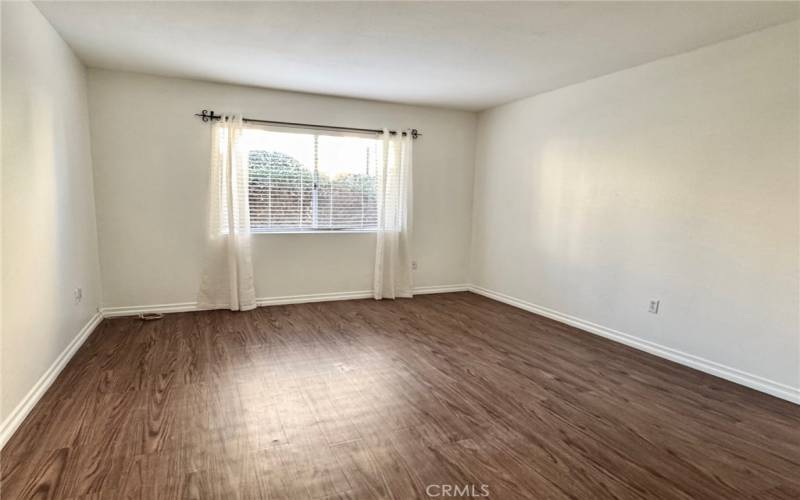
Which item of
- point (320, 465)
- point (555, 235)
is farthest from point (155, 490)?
point (555, 235)

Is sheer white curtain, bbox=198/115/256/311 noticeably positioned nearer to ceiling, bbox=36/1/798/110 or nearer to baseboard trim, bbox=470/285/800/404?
ceiling, bbox=36/1/798/110

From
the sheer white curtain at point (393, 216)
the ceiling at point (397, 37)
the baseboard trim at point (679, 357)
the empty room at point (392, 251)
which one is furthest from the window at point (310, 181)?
the baseboard trim at point (679, 357)

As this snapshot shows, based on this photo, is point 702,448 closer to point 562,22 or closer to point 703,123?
point 703,123

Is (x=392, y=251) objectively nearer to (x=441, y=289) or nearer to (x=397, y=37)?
(x=441, y=289)

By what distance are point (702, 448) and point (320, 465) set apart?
6.07ft

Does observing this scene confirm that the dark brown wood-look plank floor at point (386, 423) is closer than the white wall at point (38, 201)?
Yes

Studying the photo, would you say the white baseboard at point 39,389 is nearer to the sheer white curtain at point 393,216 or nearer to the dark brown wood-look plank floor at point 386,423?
the dark brown wood-look plank floor at point 386,423

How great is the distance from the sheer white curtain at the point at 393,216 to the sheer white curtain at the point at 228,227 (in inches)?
56.5

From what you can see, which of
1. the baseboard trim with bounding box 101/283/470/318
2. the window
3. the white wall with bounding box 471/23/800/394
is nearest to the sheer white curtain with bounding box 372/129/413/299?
the window

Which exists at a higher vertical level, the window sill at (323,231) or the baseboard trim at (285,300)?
the window sill at (323,231)

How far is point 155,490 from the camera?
1.61 m

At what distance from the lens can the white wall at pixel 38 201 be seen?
2.03 metres

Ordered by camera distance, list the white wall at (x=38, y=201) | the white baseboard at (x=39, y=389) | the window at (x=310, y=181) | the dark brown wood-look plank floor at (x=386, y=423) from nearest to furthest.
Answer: the dark brown wood-look plank floor at (x=386, y=423), the white baseboard at (x=39, y=389), the white wall at (x=38, y=201), the window at (x=310, y=181)

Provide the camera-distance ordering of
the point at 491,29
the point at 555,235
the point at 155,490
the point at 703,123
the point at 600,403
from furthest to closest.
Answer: the point at 555,235 < the point at 703,123 < the point at 491,29 < the point at 600,403 < the point at 155,490
